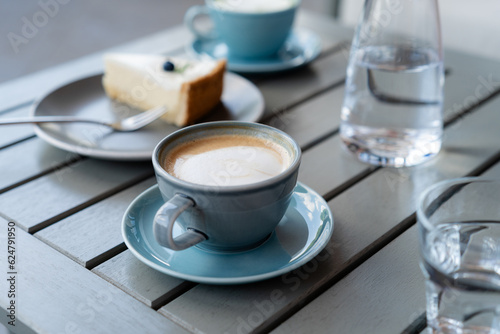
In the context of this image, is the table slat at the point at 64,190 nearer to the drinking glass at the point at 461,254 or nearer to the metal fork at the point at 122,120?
the metal fork at the point at 122,120

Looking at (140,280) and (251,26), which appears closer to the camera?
(140,280)

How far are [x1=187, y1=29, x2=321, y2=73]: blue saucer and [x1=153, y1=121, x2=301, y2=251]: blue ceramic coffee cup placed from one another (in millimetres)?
503

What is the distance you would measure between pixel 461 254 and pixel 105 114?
60 cm

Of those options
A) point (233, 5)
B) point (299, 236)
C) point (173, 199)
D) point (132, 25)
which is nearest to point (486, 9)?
point (233, 5)

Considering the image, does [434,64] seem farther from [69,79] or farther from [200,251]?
[69,79]

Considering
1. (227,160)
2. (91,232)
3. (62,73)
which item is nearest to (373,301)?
(227,160)

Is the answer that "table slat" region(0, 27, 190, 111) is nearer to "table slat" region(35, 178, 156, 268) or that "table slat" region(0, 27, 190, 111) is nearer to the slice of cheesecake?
the slice of cheesecake

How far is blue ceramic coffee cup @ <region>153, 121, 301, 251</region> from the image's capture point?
577 millimetres

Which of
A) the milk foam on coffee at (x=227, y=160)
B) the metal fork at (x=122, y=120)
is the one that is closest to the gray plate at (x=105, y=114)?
the metal fork at (x=122, y=120)

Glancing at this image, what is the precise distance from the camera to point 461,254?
23.5 inches

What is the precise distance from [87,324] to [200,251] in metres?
0.14

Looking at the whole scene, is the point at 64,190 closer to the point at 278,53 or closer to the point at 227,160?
the point at 227,160

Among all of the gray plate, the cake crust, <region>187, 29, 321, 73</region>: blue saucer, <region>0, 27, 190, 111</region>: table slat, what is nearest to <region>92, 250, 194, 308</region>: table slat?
the gray plate

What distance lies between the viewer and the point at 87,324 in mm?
569
